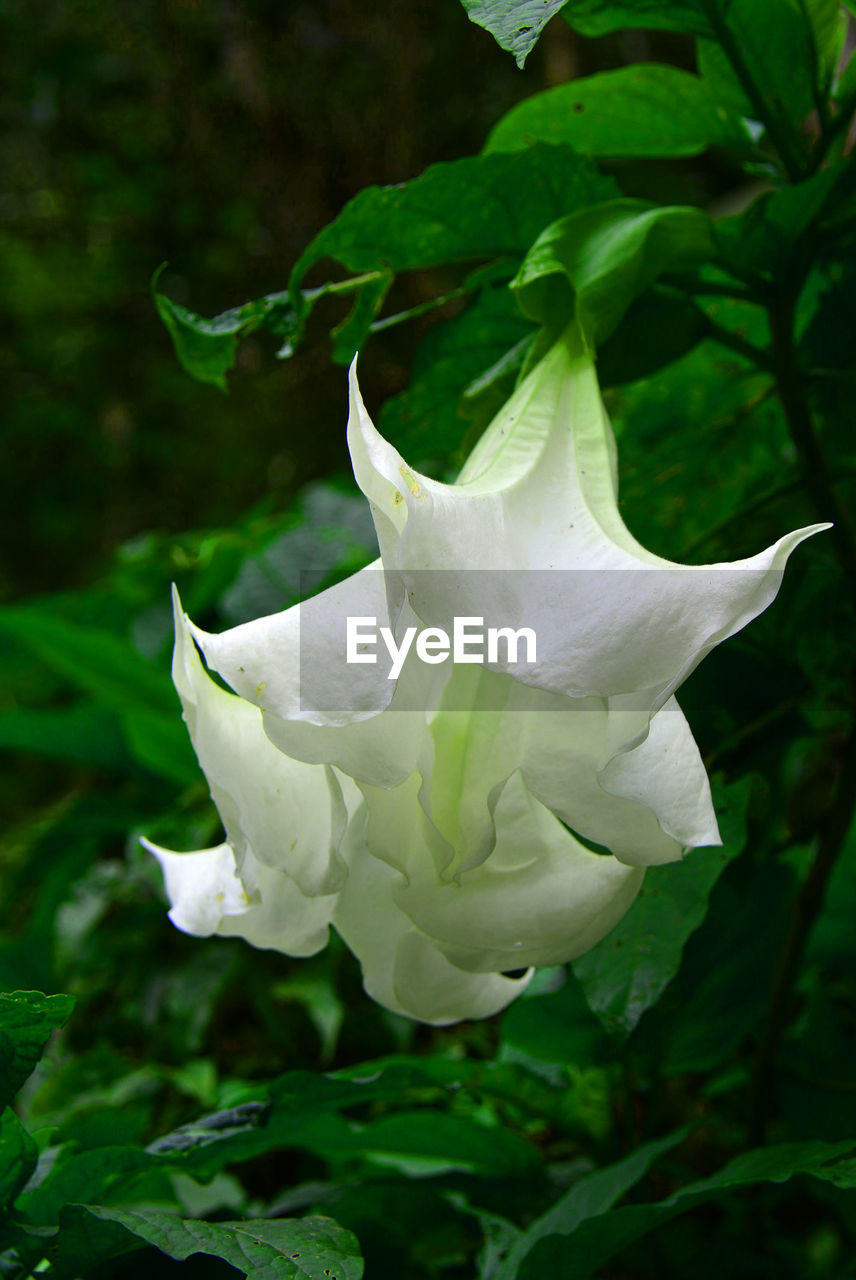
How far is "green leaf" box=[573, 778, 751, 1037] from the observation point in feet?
1.43

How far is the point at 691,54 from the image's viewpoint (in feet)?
8.09

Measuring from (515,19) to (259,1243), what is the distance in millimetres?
412

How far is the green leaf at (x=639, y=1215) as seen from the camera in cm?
43

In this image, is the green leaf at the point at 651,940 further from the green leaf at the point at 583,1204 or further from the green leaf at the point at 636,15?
the green leaf at the point at 636,15

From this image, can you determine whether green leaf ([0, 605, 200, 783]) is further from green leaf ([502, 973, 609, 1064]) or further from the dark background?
the dark background

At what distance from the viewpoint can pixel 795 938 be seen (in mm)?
571

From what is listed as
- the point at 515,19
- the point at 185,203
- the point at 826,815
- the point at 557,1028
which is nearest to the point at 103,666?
the point at 557,1028

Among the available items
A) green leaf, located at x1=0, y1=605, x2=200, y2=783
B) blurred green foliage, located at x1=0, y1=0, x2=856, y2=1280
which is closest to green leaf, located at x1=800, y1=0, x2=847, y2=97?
blurred green foliage, located at x1=0, y1=0, x2=856, y2=1280

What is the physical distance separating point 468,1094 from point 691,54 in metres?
2.48

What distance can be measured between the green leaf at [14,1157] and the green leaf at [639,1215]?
0.67 ft

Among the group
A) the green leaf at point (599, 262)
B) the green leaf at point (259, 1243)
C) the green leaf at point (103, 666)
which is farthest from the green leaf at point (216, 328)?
the green leaf at point (103, 666)

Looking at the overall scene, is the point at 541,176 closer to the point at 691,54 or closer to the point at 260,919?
the point at 260,919

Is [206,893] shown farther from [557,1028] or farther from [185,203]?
[185,203]

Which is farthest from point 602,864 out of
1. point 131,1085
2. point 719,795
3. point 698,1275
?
point 131,1085
